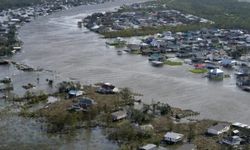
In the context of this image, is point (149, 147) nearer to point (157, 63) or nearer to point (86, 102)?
point (86, 102)

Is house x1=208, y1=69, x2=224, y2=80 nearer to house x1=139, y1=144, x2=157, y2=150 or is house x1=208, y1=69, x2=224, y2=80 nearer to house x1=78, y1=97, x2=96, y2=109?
house x1=78, y1=97, x2=96, y2=109

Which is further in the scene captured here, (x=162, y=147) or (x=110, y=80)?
(x=110, y=80)

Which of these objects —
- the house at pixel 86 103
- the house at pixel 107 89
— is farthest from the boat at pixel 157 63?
the house at pixel 86 103

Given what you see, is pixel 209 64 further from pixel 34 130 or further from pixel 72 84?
pixel 34 130

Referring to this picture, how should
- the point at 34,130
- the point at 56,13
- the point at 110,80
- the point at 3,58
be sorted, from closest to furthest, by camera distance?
the point at 34,130
the point at 110,80
the point at 3,58
the point at 56,13

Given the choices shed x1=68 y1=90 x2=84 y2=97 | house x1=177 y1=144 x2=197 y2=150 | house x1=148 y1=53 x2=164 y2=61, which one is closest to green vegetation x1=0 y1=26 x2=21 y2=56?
house x1=148 y1=53 x2=164 y2=61

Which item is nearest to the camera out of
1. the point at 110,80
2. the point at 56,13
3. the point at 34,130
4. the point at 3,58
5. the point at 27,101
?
the point at 34,130

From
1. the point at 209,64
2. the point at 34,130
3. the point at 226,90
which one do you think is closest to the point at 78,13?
the point at 209,64
